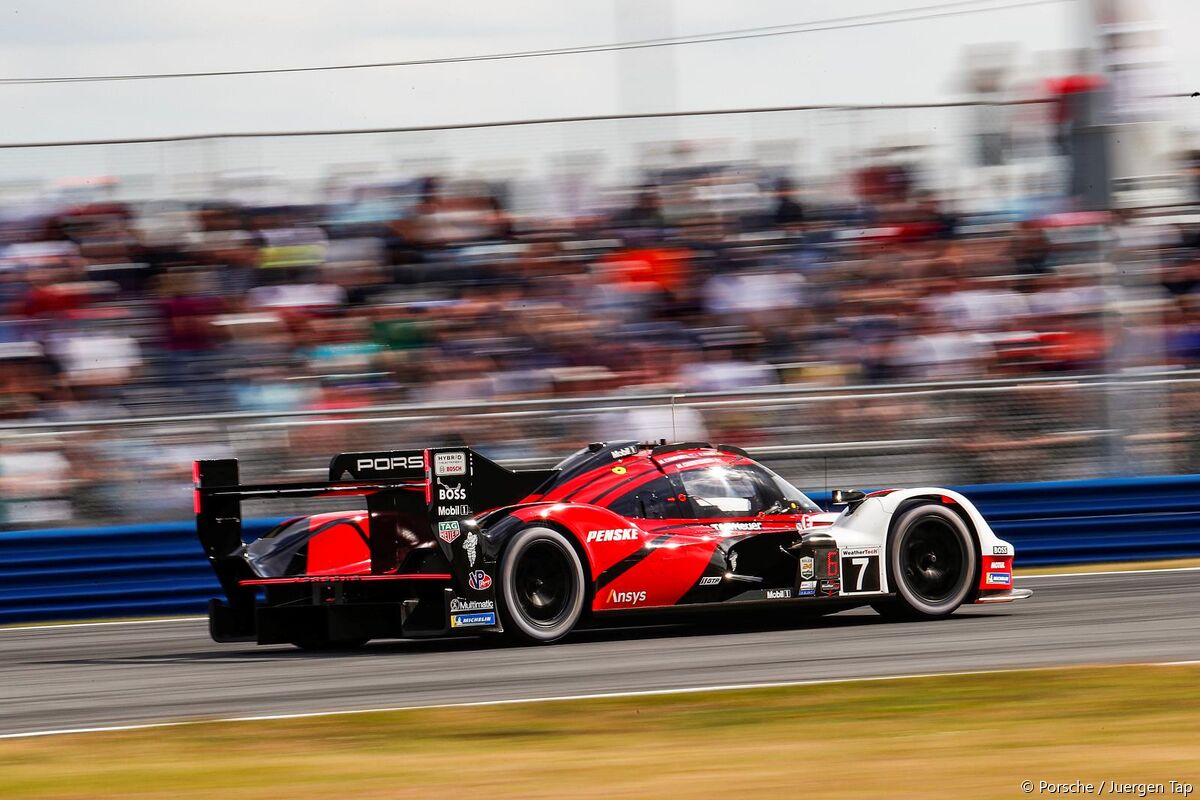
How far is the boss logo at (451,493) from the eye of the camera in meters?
8.77

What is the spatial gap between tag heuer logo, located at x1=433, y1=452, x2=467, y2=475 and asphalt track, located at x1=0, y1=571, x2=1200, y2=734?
3.28ft

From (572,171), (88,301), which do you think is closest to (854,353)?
(572,171)

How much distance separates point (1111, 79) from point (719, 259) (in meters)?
3.56

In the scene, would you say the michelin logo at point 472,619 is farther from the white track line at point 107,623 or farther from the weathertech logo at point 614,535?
the white track line at point 107,623

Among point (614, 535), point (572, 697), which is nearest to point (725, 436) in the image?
point (614, 535)

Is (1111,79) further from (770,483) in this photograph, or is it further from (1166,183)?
(770,483)

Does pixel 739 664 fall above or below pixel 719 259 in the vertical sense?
below

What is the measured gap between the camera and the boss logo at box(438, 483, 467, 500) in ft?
28.8

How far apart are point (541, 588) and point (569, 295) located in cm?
489

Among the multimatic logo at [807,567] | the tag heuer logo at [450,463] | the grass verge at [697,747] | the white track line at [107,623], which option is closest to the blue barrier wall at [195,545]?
the white track line at [107,623]

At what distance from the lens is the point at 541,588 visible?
896 cm

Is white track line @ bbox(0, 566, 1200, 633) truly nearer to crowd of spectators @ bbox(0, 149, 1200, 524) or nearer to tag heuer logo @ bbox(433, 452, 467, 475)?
crowd of spectators @ bbox(0, 149, 1200, 524)

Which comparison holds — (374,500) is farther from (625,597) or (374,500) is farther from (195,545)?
(195,545)

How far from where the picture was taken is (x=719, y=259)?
45.2 feet
